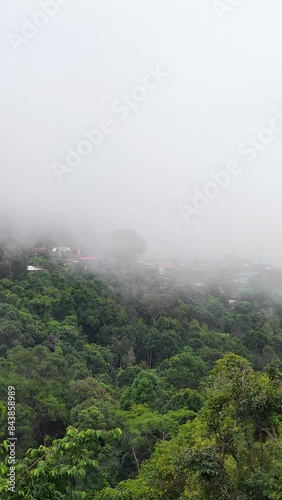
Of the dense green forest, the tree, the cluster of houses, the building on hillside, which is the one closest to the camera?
the tree

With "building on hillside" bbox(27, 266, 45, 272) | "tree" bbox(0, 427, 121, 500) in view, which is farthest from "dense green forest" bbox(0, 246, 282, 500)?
"building on hillside" bbox(27, 266, 45, 272)

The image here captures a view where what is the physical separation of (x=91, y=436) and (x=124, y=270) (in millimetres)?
48535

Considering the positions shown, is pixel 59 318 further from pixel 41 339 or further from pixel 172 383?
pixel 172 383

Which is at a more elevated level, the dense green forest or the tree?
the tree

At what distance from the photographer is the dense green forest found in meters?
7.26

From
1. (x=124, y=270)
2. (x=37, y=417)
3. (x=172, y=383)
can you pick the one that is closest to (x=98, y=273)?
(x=124, y=270)

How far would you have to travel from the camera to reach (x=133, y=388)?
22.9m

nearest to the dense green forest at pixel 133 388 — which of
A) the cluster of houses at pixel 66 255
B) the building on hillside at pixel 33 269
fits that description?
the building on hillside at pixel 33 269

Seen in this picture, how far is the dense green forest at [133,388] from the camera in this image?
286 inches

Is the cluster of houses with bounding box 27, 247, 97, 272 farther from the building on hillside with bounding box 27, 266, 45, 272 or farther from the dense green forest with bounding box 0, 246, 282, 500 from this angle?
the building on hillside with bounding box 27, 266, 45, 272

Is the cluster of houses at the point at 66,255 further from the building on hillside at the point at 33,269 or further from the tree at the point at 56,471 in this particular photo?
Answer: the tree at the point at 56,471

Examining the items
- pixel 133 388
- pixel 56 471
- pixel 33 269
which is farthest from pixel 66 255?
pixel 56 471

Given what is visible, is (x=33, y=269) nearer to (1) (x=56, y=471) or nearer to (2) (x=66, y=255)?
(2) (x=66, y=255)

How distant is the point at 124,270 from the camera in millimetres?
53000
